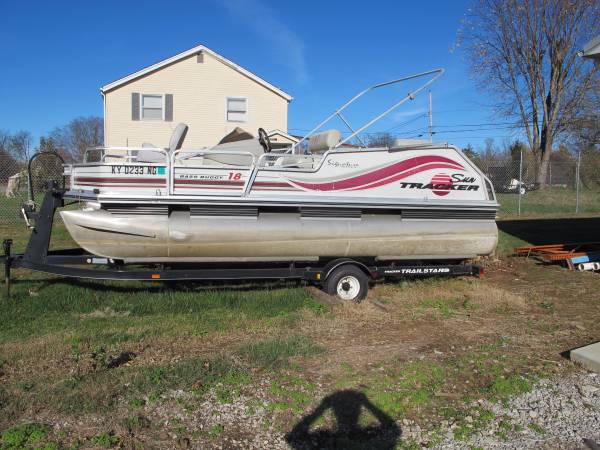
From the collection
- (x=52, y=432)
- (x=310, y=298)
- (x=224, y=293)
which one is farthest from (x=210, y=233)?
(x=52, y=432)

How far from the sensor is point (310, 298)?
702 cm

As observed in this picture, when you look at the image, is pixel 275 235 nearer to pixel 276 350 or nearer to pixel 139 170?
pixel 139 170

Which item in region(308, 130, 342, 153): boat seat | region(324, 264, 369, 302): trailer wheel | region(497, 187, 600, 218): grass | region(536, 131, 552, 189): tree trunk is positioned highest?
region(536, 131, 552, 189): tree trunk

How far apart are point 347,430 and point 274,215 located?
3.59 meters

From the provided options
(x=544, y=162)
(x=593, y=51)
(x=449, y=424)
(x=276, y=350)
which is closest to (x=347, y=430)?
(x=449, y=424)

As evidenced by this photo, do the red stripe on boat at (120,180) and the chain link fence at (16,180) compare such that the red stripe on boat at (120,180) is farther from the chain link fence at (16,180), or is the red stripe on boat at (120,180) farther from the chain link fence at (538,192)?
the chain link fence at (538,192)

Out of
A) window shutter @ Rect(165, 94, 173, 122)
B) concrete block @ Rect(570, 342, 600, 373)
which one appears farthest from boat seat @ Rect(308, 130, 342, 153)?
window shutter @ Rect(165, 94, 173, 122)

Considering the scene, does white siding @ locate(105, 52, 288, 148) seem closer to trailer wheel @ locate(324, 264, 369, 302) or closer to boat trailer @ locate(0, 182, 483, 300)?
boat trailer @ locate(0, 182, 483, 300)

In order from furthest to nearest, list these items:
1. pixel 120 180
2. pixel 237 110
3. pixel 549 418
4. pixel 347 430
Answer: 1. pixel 237 110
2. pixel 120 180
3. pixel 549 418
4. pixel 347 430

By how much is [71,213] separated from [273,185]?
95.8 inches

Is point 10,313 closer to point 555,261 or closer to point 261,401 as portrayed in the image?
point 261,401

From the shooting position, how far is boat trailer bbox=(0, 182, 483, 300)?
6.50 metres

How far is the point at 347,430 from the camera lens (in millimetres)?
3598

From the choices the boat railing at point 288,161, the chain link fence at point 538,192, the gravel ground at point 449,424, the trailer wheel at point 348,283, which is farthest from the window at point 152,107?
the gravel ground at point 449,424
